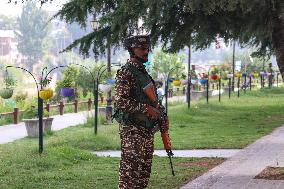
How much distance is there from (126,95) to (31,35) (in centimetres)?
8373

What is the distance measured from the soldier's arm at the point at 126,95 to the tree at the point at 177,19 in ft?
8.96

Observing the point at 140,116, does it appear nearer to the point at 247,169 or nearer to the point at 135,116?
the point at 135,116

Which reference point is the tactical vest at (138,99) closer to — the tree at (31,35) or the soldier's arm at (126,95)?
the soldier's arm at (126,95)

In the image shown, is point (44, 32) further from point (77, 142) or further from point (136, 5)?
point (136, 5)

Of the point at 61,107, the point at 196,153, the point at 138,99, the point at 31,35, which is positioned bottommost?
the point at 196,153

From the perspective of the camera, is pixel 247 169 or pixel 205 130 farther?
pixel 205 130

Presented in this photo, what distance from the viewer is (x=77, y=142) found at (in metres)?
13.7

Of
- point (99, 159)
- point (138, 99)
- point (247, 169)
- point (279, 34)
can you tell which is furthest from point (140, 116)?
point (99, 159)

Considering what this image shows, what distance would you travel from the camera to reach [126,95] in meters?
5.05

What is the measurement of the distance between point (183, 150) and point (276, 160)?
295 centimetres

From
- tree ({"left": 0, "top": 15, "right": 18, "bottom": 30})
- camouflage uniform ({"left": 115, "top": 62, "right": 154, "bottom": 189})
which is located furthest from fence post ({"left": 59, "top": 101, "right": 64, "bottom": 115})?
tree ({"left": 0, "top": 15, "right": 18, "bottom": 30})

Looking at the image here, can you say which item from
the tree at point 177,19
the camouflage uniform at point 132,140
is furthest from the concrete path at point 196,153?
the camouflage uniform at point 132,140

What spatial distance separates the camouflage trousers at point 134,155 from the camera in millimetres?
5129

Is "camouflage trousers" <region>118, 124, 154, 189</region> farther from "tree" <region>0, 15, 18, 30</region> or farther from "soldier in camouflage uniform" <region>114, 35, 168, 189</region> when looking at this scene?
"tree" <region>0, 15, 18, 30</region>
